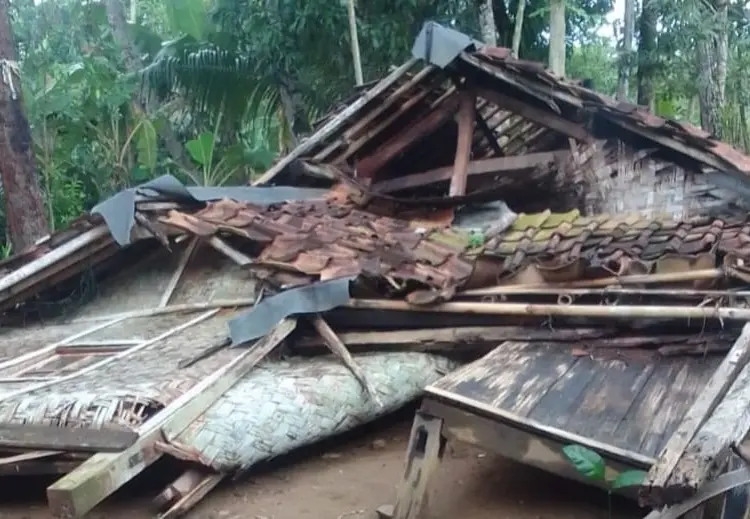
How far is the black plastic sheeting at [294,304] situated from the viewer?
4.79m

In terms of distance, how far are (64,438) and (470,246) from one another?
3.15 meters

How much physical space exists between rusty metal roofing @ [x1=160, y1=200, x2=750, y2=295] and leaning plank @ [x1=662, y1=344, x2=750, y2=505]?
192 cm

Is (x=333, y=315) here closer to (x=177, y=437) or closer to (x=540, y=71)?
(x=177, y=437)

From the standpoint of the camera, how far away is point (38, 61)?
11812mm

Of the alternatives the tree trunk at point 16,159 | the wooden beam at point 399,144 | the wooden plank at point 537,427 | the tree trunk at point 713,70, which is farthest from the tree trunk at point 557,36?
the wooden plank at point 537,427

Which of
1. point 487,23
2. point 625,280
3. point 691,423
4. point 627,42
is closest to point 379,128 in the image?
point 487,23

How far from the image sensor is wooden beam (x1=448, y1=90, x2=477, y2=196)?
6.99 metres

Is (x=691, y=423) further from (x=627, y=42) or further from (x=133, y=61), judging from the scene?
(x=133, y=61)

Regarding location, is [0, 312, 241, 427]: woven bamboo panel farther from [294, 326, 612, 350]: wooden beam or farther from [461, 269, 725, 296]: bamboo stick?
[461, 269, 725, 296]: bamboo stick

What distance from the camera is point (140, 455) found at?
147 inches

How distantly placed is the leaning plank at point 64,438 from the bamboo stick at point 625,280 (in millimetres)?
2274

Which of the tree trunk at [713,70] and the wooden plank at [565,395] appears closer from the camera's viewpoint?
the wooden plank at [565,395]

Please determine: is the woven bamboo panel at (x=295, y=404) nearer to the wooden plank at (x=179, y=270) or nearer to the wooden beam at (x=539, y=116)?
the wooden plank at (x=179, y=270)

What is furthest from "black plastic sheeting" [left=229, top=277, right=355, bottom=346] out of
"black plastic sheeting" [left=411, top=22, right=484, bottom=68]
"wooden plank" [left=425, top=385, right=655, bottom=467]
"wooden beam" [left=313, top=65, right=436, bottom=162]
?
"wooden beam" [left=313, top=65, right=436, bottom=162]
